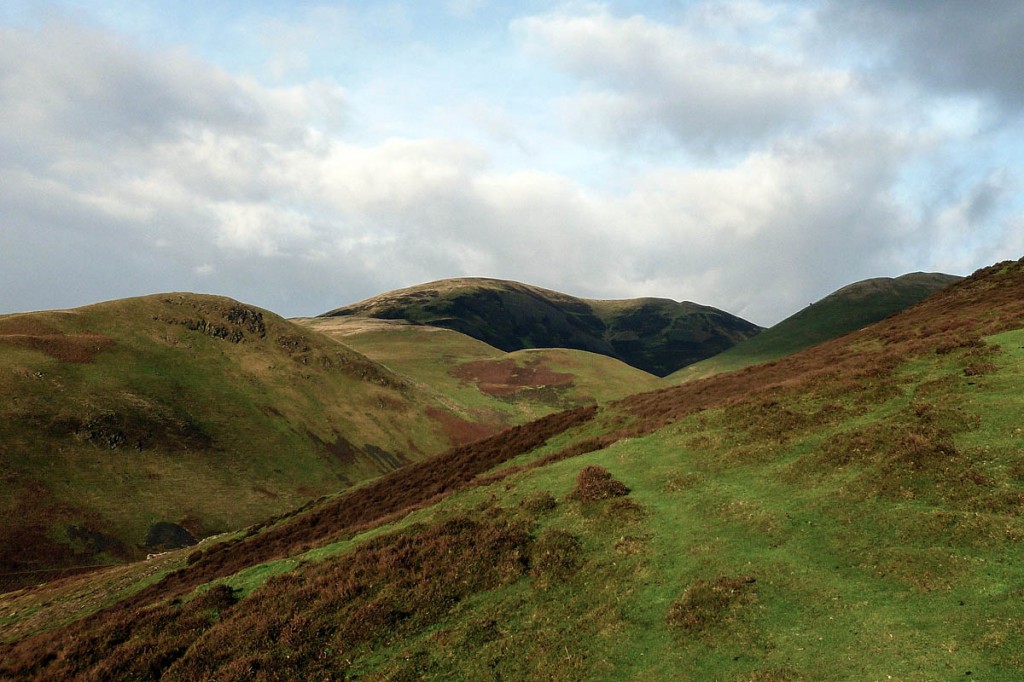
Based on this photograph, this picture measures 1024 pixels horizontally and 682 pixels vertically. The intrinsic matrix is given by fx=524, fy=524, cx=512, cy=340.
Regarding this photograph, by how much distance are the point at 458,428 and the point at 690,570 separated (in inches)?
4140

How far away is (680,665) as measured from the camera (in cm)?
1366

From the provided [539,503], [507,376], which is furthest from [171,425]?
[507,376]

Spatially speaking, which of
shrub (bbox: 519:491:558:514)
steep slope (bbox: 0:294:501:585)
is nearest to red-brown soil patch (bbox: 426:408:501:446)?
steep slope (bbox: 0:294:501:585)

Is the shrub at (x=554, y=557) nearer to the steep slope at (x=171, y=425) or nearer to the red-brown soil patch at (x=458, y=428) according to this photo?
the steep slope at (x=171, y=425)

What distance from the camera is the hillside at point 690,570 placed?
13.8 m

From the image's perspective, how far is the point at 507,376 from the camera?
574 ft

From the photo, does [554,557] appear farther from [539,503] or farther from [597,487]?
[597,487]

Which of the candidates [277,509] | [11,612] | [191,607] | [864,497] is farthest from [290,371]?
[864,497]

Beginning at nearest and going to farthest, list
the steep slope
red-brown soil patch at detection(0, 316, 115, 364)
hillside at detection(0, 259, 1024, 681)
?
hillside at detection(0, 259, 1024, 681), the steep slope, red-brown soil patch at detection(0, 316, 115, 364)

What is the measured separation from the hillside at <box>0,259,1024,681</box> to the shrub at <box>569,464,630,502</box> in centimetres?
13

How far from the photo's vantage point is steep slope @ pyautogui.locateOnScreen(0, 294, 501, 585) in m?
53.8

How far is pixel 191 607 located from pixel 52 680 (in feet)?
15.5

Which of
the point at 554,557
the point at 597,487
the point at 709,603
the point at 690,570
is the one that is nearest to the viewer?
the point at 709,603

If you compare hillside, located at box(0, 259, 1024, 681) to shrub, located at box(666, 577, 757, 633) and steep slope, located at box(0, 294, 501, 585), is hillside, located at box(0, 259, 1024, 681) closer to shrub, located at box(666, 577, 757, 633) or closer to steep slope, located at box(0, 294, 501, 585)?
shrub, located at box(666, 577, 757, 633)
